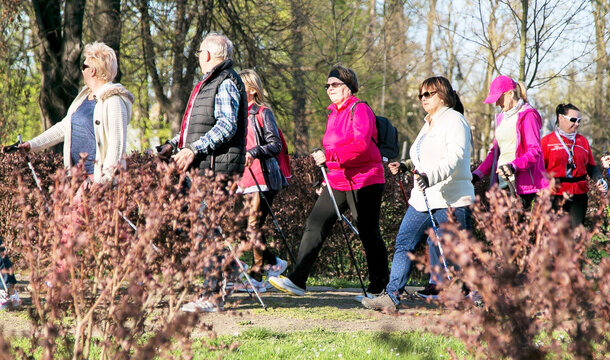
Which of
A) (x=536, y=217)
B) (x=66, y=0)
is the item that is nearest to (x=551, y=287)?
(x=536, y=217)

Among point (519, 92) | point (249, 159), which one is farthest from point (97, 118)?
point (519, 92)

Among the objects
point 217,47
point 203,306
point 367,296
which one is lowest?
point 367,296

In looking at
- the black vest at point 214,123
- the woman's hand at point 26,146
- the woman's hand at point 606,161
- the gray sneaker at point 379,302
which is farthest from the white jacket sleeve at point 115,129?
the woman's hand at point 606,161

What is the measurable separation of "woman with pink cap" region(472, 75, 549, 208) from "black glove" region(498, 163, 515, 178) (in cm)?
6

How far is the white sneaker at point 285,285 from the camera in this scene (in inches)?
242

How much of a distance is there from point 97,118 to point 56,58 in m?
6.78

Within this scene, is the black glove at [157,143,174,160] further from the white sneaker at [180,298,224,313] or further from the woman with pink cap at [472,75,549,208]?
the woman with pink cap at [472,75,549,208]

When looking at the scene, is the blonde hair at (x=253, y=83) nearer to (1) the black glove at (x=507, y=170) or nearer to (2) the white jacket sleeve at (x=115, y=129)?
(2) the white jacket sleeve at (x=115, y=129)

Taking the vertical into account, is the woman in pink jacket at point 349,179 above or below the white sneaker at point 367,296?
above

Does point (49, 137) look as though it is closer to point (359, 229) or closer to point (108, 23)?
point (359, 229)

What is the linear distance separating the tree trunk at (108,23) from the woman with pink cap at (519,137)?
6.81 m

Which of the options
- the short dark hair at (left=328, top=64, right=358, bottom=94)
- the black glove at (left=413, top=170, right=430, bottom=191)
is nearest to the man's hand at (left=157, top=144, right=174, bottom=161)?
the short dark hair at (left=328, top=64, right=358, bottom=94)

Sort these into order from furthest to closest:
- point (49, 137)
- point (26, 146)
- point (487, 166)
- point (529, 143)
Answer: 1. point (487, 166)
2. point (529, 143)
3. point (49, 137)
4. point (26, 146)

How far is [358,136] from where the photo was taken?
5934mm
